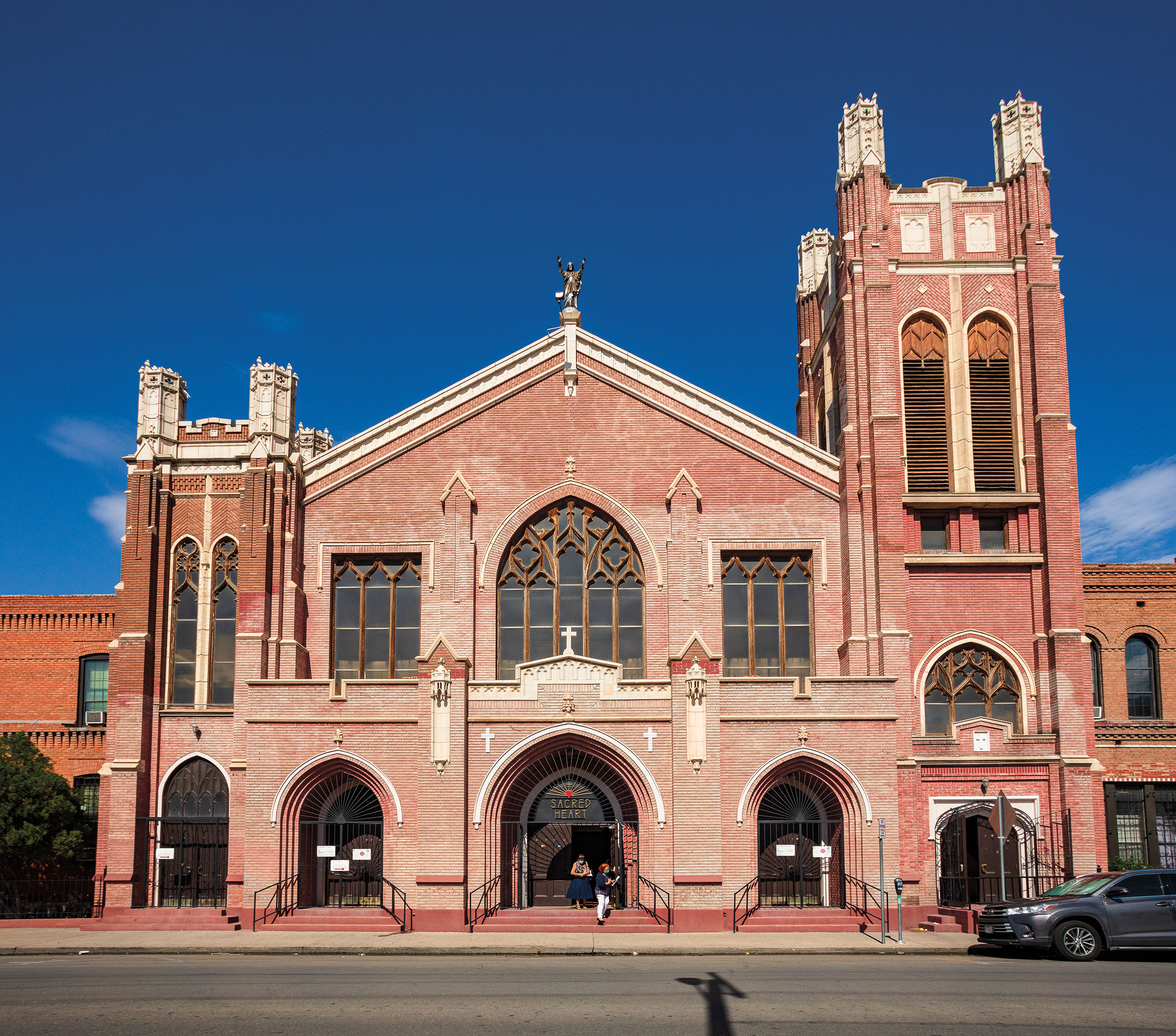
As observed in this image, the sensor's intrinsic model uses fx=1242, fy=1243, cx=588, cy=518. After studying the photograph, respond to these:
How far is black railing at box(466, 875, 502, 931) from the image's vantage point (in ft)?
88.3

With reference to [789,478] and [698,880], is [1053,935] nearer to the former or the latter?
[698,880]

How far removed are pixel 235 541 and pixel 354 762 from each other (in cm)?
722

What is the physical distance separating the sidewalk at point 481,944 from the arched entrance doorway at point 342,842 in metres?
2.52

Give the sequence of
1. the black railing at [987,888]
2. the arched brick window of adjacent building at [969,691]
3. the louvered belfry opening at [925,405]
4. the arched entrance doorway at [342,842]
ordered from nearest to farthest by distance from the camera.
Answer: the black railing at [987,888] → the arched entrance doorway at [342,842] → the arched brick window of adjacent building at [969,691] → the louvered belfry opening at [925,405]

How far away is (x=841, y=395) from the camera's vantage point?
3428cm

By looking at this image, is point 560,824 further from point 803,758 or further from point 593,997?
point 593,997

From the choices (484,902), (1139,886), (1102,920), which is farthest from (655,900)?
(1139,886)

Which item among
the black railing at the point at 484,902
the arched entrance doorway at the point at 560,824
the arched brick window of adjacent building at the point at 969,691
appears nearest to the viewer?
the black railing at the point at 484,902

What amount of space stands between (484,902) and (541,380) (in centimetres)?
1345

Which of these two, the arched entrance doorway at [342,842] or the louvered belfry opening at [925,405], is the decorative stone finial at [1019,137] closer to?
the louvered belfry opening at [925,405]

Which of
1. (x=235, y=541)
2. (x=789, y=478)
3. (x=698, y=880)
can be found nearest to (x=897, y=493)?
(x=789, y=478)

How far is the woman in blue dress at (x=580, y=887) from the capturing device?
28172mm

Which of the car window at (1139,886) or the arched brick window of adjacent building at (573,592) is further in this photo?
the arched brick window of adjacent building at (573,592)

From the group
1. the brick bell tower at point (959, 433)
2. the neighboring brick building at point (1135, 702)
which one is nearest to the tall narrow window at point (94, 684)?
the brick bell tower at point (959, 433)
